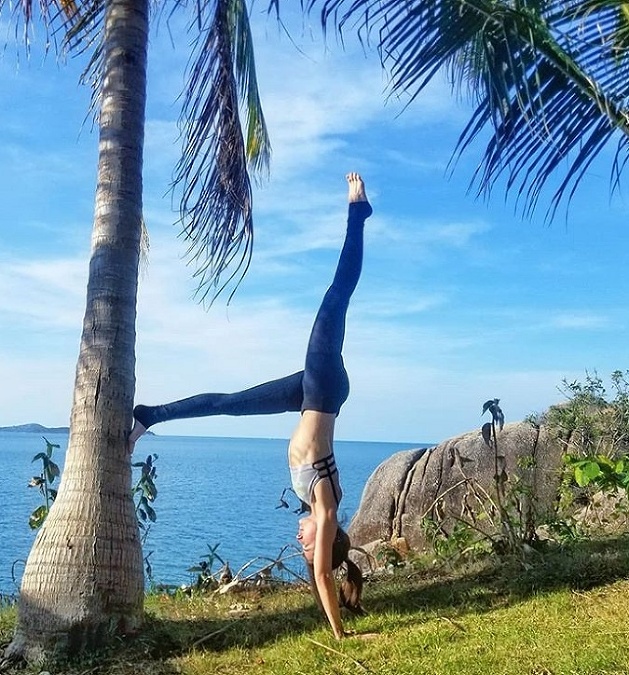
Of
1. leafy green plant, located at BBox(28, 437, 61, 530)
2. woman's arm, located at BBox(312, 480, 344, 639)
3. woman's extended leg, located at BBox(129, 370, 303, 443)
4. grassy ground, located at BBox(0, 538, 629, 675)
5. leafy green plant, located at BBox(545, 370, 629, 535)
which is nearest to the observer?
grassy ground, located at BBox(0, 538, 629, 675)

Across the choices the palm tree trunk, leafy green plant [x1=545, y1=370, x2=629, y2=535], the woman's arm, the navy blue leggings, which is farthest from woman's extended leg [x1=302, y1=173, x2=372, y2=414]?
leafy green plant [x1=545, y1=370, x2=629, y2=535]

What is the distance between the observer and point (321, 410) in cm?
505

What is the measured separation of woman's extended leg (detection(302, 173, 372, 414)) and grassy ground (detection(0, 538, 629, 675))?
140cm

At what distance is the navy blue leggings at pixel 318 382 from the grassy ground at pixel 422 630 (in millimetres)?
1357

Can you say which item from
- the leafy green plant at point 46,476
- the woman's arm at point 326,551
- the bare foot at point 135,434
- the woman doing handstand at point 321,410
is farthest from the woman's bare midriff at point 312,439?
the leafy green plant at point 46,476

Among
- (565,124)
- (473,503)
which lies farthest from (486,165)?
(473,503)

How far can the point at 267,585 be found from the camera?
672cm

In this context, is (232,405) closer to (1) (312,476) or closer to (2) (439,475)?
(1) (312,476)

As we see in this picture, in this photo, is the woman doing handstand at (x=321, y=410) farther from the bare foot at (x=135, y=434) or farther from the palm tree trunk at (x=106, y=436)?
the palm tree trunk at (x=106, y=436)

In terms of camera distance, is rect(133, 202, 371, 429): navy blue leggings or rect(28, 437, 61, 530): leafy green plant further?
rect(28, 437, 61, 530): leafy green plant

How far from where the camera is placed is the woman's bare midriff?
501 centimetres

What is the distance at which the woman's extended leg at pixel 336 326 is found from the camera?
5.07m

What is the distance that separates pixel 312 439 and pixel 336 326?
0.72 m

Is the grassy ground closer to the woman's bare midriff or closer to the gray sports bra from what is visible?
the gray sports bra
